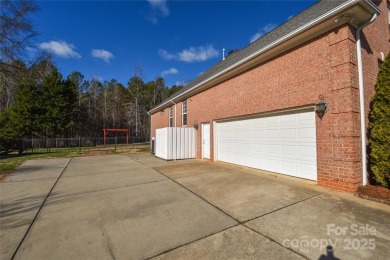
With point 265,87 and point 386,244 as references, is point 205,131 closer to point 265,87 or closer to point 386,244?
point 265,87

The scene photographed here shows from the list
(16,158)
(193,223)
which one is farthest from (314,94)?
(16,158)

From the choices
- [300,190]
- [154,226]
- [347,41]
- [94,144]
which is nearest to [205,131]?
[300,190]

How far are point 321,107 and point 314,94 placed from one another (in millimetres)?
461

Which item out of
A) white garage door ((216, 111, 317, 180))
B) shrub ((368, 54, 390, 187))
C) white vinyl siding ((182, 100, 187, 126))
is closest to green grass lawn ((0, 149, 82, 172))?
white vinyl siding ((182, 100, 187, 126))

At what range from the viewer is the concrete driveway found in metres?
2.39

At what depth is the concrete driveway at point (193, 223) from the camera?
2.39m

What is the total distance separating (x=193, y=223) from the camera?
3.11 meters

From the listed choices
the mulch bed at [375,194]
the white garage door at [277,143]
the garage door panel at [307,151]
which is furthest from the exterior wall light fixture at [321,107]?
the mulch bed at [375,194]

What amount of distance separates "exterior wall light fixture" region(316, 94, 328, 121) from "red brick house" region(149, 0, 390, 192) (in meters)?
0.05

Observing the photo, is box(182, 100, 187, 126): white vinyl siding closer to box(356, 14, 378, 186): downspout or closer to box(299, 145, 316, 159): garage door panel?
box(299, 145, 316, 159): garage door panel

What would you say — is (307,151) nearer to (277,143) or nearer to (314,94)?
(277,143)

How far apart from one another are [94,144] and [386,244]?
101 ft

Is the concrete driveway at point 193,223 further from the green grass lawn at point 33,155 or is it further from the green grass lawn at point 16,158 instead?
the green grass lawn at point 33,155

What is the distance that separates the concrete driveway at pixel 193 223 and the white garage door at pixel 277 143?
0.77 metres
